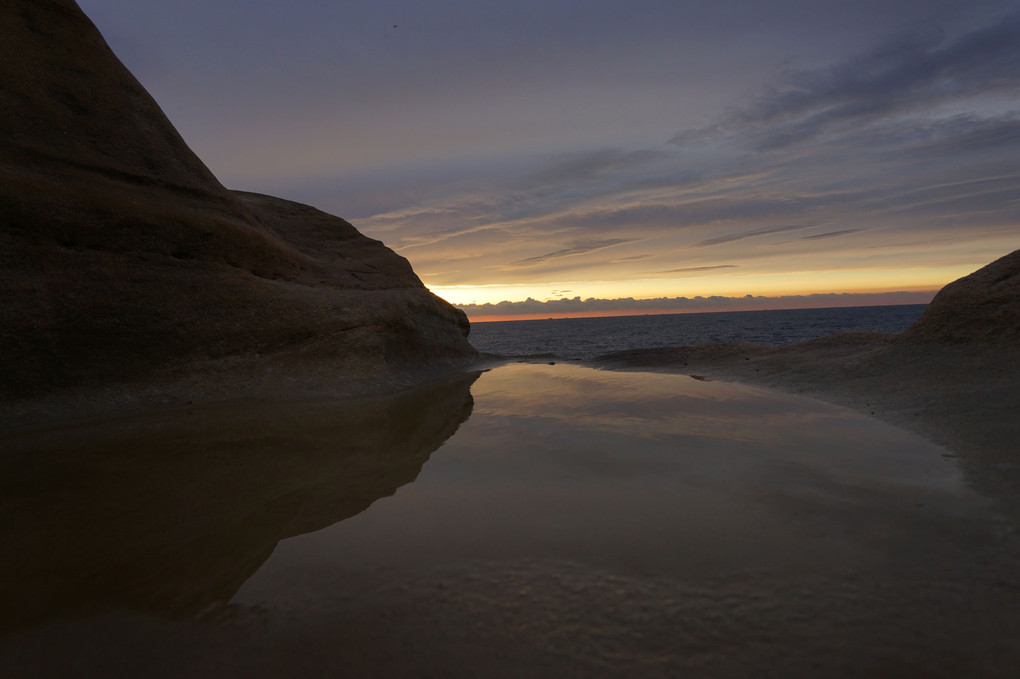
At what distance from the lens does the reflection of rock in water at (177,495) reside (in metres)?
3.95

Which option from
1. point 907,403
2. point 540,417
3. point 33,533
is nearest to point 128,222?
point 33,533

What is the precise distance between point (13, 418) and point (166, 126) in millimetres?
9414

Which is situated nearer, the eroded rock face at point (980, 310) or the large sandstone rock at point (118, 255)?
the large sandstone rock at point (118, 255)

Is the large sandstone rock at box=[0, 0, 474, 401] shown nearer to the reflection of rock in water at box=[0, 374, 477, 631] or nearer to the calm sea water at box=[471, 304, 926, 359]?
the reflection of rock in water at box=[0, 374, 477, 631]

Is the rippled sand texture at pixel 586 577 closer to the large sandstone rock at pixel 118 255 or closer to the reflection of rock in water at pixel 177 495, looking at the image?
the reflection of rock in water at pixel 177 495

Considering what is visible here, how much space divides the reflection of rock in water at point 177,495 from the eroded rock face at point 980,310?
12.9 metres

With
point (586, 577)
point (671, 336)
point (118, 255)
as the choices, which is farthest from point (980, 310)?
point (671, 336)

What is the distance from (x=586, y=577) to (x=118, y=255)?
1326 centimetres

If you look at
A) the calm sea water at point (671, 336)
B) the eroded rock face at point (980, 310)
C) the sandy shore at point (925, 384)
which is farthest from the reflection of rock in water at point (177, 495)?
the calm sea water at point (671, 336)

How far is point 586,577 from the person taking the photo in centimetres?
390

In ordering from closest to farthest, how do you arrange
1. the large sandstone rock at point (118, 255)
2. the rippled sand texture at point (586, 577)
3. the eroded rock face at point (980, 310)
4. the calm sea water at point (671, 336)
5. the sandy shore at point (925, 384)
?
the rippled sand texture at point (586, 577) → the sandy shore at point (925, 384) → the large sandstone rock at point (118, 255) → the eroded rock face at point (980, 310) → the calm sea water at point (671, 336)

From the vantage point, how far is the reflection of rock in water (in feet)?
13.0

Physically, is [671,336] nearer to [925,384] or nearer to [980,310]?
[980,310]

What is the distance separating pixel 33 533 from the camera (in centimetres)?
492
